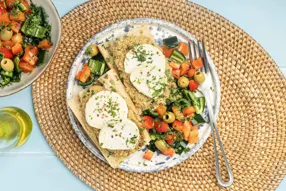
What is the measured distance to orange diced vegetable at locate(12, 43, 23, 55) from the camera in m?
2.47

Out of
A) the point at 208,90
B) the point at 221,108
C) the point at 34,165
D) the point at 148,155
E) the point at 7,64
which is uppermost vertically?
the point at 7,64

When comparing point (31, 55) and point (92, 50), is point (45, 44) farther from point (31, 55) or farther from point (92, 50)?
point (92, 50)

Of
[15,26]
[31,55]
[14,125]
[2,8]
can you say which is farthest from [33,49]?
[14,125]

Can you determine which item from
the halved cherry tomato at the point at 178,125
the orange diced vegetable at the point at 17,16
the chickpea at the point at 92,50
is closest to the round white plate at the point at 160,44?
the chickpea at the point at 92,50

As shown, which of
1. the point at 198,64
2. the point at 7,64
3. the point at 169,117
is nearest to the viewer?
the point at 7,64

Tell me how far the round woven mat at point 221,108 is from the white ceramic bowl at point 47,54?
0.59 ft

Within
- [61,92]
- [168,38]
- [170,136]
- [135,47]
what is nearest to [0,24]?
[61,92]

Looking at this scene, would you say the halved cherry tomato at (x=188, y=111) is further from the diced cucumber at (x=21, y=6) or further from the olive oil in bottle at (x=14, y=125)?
the diced cucumber at (x=21, y=6)

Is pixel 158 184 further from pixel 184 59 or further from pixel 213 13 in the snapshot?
pixel 213 13

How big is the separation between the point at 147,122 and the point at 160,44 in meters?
0.44

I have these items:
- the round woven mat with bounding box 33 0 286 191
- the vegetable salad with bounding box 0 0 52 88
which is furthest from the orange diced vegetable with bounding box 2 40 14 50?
the round woven mat with bounding box 33 0 286 191

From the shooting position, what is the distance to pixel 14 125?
263cm

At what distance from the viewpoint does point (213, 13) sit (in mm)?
2744

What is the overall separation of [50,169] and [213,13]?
126 cm
